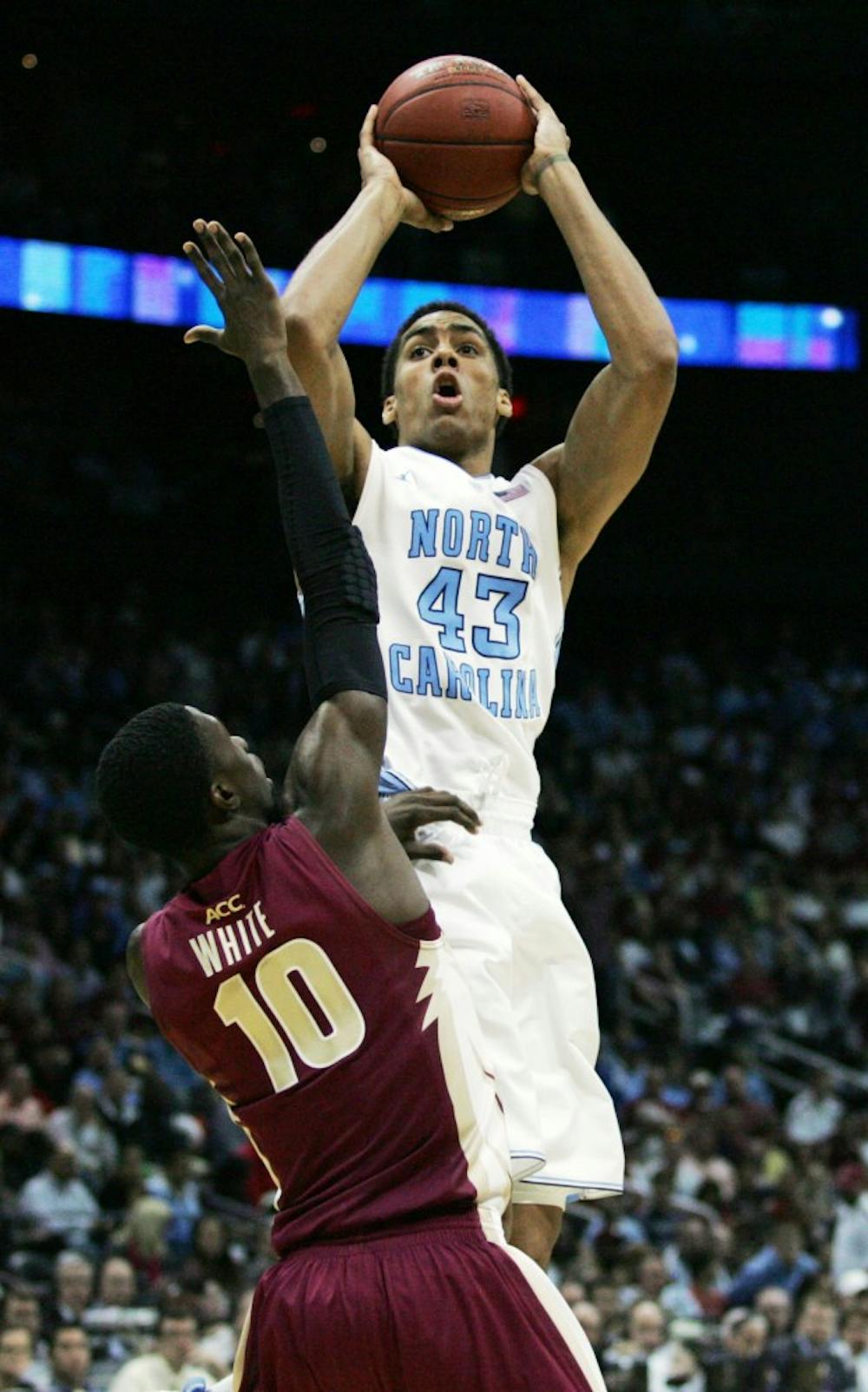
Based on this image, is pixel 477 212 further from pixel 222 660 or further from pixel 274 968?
pixel 222 660

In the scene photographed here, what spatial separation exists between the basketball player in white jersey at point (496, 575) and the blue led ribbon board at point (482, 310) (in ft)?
54.0

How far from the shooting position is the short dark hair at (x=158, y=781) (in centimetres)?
374

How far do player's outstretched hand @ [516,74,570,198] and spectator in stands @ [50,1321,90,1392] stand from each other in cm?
630

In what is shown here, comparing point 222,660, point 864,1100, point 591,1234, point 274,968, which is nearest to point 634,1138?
point 591,1234

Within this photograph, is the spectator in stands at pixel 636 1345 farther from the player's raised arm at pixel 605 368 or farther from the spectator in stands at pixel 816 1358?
the player's raised arm at pixel 605 368

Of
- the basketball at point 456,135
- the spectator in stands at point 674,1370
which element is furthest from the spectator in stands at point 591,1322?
the basketball at point 456,135

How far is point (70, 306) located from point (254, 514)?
320cm

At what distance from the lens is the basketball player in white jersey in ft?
15.0

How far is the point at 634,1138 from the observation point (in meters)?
14.0

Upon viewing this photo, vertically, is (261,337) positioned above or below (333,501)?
above

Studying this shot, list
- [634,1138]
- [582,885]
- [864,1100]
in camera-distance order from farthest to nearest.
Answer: [582,885], [864,1100], [634,1138]

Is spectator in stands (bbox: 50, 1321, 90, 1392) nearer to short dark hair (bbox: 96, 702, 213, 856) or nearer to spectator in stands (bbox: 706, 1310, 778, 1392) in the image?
spectator in stands (bbox: 706, 1310, 778, 1392)

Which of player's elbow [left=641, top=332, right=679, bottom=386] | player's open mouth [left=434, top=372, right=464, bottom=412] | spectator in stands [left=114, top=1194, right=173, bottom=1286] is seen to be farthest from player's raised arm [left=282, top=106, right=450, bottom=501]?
spectator in stands [left=114, top=1194, right=173, bottom=1286]

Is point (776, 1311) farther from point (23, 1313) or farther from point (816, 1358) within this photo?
point (23, 1313)
